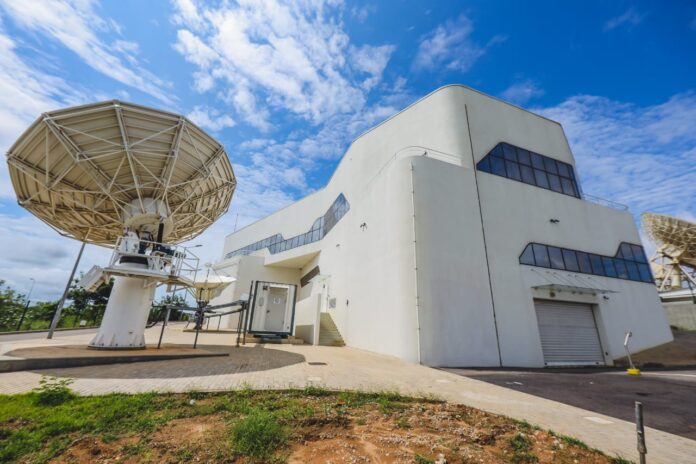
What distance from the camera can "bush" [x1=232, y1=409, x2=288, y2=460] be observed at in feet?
10.1

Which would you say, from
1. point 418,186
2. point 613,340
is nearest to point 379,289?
point 418,186

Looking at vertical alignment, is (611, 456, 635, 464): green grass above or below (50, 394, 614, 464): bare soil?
above

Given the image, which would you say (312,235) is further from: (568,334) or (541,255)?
(568,334)

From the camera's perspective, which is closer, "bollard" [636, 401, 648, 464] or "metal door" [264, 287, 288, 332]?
"bollard" [636, 401, 648, 464]

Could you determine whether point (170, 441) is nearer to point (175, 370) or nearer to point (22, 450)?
point (22, 450)

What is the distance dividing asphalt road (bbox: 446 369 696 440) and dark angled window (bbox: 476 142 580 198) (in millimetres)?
11070

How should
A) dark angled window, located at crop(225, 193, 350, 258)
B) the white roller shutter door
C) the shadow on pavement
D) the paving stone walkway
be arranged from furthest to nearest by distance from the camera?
1. dark angled window, located at crop(225, 193, 350, 258)
2. the white roller shutter door
3. the shadow on pavement
4. the paving stone walkway

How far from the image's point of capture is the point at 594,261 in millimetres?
17156

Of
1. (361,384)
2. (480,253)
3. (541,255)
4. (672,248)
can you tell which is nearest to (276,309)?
(361,384)

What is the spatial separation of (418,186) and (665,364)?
17076mm

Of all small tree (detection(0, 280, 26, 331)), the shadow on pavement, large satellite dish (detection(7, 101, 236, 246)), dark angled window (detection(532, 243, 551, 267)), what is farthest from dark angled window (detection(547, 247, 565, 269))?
small tree (detection(0, 280, 26, 331))

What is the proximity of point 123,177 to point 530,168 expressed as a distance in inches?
881

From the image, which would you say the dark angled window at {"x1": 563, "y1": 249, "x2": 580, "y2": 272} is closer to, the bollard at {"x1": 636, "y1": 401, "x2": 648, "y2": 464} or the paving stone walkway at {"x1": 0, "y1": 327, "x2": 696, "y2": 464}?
the paving stone walkway at {"x1": 0, "y1": 327, "x2": 696, "y2": 464}

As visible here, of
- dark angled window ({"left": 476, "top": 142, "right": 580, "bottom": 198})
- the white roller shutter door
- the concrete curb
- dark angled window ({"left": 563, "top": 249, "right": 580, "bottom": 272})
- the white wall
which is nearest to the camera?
the concrete curb
